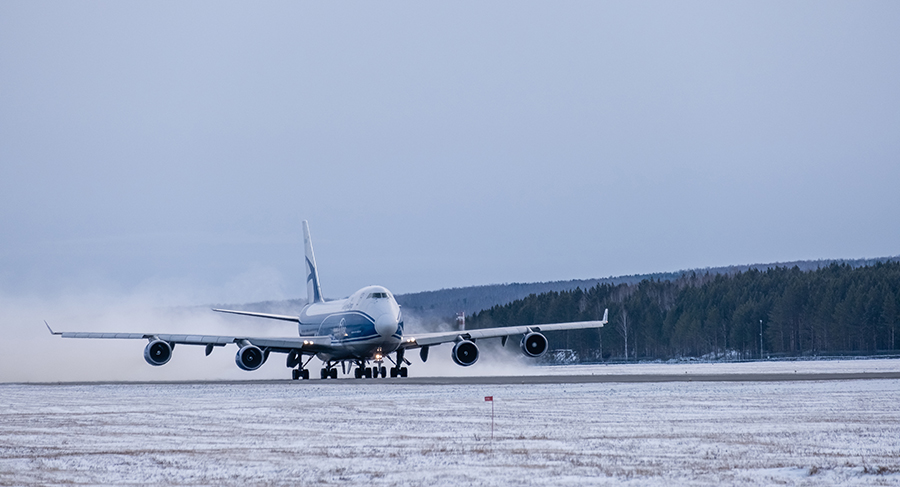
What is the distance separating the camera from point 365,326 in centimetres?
5697

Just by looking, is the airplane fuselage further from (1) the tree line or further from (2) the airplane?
(1) the tree line

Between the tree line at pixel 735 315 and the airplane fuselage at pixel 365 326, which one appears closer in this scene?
the airplane fuselage at pixel 365 326

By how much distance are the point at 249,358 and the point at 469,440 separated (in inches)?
1495

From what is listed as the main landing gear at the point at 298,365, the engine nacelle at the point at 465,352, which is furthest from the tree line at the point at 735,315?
the main landing gear at the point at 298,365

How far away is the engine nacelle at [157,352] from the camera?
5625cm

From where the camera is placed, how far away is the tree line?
144750mm

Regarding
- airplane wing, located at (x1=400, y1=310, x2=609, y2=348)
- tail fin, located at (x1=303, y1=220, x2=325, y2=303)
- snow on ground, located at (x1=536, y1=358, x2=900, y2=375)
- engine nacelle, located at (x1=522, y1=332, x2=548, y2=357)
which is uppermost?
tail fin, located at (x1=303, y1=220, x2=325, y2=303)

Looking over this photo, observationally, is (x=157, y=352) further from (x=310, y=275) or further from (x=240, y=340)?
(x=310, y=275)

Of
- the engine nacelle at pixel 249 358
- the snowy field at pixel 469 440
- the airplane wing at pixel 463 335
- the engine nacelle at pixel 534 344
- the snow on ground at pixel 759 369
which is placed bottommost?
the snowy field at pixel 469 440

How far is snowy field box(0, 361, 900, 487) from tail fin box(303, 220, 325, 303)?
40817mm

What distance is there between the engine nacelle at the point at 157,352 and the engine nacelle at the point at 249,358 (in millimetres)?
4106

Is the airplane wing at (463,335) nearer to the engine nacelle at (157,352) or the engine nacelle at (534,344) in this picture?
the engine nacelle at (534,344)

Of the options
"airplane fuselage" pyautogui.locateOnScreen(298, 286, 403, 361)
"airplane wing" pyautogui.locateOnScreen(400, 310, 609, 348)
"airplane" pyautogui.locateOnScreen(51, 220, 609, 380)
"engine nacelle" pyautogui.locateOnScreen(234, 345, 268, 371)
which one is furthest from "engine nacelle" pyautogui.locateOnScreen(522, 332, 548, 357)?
"engine nacelle" pyautogui.locateOnScreen(234, 345, 268, 371)

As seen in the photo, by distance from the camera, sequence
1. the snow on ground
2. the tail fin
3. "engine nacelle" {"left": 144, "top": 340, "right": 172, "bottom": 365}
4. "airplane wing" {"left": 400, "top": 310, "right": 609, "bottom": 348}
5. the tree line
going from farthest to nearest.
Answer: the tree line
the tail fin
"airplane wing" {"left": 400, "top": 310, "right": 609, "bottom": 348}
the snow on ground
"engine nacelle" {"left": 144, "top": 340, "right": 172, "bottom": 365}
